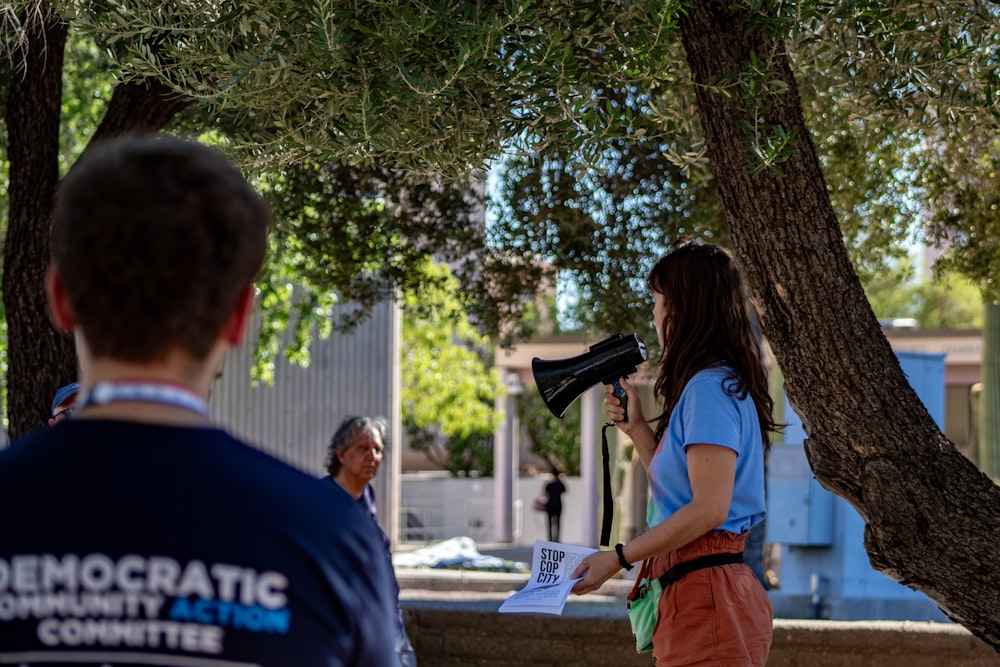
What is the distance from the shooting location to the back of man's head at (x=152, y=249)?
4.59 ft

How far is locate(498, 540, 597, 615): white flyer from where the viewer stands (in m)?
3.10

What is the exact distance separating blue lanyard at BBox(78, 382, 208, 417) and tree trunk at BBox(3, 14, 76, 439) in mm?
5270

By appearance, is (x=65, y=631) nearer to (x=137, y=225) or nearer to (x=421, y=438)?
(x=137, y=225)

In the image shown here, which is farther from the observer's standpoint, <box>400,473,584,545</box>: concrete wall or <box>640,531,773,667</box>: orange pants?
<box>400,473,584,545</box>: concrete wall

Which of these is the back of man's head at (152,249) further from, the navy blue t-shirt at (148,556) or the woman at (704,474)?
the woman at (704,474)

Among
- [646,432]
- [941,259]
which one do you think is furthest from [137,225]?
[941,259]

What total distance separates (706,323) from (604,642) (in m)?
3.15

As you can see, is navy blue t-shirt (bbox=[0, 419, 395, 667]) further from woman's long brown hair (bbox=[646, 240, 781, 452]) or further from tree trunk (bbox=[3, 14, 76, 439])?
tree trunk (bbox=[3, 14, 76, 439])

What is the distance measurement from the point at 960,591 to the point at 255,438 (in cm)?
1294

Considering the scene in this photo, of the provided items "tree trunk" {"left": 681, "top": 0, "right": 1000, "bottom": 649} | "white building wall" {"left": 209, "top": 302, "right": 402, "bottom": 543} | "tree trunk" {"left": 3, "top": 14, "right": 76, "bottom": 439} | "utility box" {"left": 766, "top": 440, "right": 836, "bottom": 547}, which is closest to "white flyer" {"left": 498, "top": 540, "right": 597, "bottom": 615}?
"tree trunk" {"left": 681, "top": 0, "right": 1000, "bottom": 649}

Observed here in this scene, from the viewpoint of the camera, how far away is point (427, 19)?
13.2ft

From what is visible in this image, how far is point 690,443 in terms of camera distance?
10.0 ft

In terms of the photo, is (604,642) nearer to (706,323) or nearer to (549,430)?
(706,323)

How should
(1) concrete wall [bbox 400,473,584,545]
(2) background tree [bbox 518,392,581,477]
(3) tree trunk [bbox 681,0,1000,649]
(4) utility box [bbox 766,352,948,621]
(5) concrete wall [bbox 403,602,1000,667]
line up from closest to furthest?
(3) tree trunk [bbox 681,0,1000,649] → (5) concrete wall [bbox 403,602,1000,667] → (4) utility box [bbox 766,352,948,621] → (1) concrete wall [bbox 400,473,584,545] → (2) background tree [bbox 518,392,581,477]
